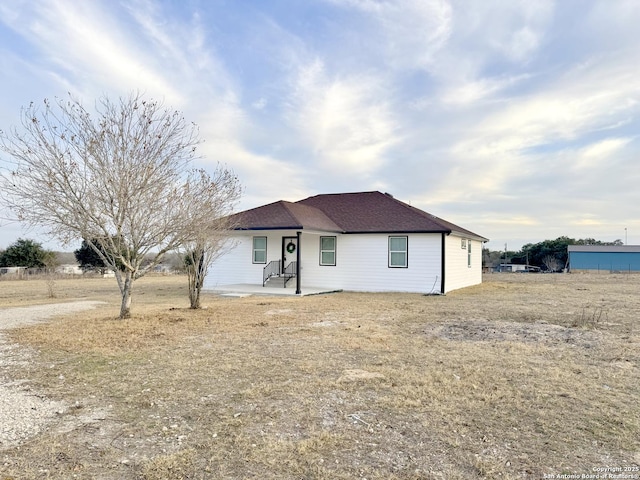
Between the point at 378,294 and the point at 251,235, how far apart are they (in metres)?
6.04

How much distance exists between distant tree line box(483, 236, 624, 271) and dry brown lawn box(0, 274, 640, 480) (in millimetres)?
39164

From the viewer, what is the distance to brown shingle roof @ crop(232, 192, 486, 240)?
16.1m

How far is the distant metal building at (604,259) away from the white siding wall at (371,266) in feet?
106

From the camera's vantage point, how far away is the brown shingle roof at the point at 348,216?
634 inches

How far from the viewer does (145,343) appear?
672 cm

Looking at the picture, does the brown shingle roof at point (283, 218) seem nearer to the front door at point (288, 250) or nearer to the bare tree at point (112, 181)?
the front door at point (288, 250)

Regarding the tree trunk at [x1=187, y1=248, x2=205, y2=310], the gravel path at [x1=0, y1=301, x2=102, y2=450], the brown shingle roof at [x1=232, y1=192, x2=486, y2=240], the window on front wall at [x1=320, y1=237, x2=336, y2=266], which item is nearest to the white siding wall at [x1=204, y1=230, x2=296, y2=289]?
the brown shingle roof at [x1=232, y1=192, x2=486, y2=240]

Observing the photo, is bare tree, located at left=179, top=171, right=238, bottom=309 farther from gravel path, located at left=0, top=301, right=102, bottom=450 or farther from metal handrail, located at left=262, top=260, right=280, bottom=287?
metal handrail, located at left=262, top=260, right=280, bottom=287

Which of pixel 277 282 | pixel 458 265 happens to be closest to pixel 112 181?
pixel 277 282

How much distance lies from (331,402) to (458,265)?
15.6 m

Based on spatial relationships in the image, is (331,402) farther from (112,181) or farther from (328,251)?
(328,251)

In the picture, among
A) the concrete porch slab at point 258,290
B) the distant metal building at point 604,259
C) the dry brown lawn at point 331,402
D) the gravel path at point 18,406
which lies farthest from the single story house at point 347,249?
the distant metal building at point 604,259

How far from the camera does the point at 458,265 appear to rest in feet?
60.7

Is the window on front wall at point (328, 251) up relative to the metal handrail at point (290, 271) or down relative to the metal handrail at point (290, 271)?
up
